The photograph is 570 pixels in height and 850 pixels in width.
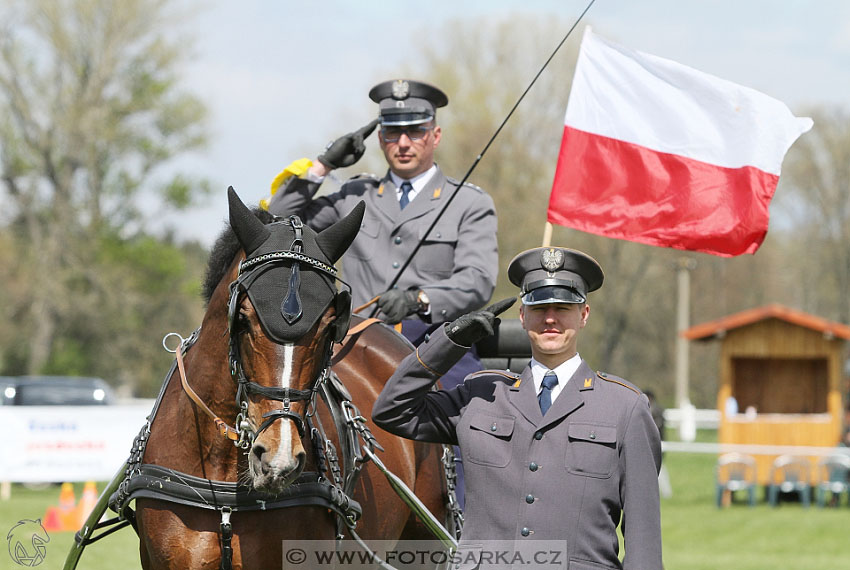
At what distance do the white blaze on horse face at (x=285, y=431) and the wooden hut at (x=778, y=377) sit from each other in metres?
17.4

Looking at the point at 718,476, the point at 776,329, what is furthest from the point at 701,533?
the point at 776,329

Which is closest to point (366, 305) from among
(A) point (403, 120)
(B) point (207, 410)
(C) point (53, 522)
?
(A) point (403, 120)

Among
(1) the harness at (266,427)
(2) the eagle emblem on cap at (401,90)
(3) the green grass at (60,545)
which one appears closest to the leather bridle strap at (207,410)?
(1) the harness at (266,427)

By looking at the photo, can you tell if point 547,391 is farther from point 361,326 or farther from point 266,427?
point 361,326

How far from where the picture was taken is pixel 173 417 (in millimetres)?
4590

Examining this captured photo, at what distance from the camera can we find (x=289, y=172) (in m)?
6.17

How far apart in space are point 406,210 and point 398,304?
75cm

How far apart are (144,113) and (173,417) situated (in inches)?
1177

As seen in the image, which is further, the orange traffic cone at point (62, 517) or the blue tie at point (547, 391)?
the orange traffic cone at point (62, 517)

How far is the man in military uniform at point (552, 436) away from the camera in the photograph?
395 cm

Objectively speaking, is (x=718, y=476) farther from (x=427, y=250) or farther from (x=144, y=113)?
(x=144, y=113)

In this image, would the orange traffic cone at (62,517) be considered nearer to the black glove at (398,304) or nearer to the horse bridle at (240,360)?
the black glove at (398,304)

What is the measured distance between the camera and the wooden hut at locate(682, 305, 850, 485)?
813 inches

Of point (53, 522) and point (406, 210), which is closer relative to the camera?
point (406, 210)
